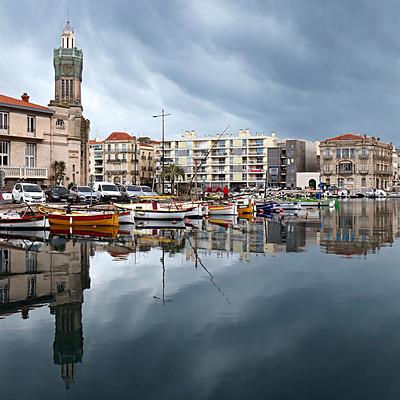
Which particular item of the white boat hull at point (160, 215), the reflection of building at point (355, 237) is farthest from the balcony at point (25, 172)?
the reflection of building at point (355, 237)

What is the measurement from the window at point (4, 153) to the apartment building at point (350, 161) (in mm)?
89653

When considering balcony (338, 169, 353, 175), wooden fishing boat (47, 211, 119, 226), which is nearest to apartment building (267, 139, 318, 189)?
balcony (338, 169, 353, 175)

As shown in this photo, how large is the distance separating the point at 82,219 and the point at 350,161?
104m

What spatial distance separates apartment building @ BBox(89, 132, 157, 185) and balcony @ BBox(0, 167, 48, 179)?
72.6 meters

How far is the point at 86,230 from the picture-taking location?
3162cm

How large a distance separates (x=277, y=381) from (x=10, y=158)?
46590mm

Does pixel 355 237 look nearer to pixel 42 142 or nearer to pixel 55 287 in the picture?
pixel 55 287

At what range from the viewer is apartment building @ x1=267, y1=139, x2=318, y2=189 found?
124062mm

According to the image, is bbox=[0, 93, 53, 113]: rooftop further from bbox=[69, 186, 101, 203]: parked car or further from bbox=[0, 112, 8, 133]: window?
bbox=[69, 186, 101, 203]: parked car

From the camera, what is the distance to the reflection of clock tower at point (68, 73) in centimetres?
6944

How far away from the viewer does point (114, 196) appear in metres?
47.4

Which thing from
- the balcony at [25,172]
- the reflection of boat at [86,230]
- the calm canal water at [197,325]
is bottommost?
the calm canal water at [197,325]

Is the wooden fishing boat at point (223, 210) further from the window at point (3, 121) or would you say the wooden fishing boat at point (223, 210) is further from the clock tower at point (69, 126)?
the window at point (3, 121)

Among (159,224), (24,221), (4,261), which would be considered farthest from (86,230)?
(4,261)
